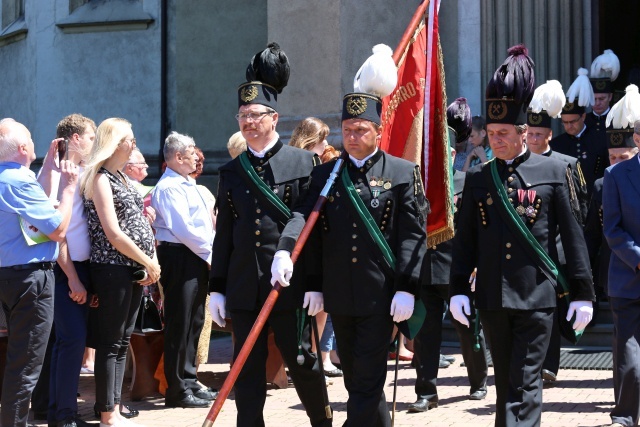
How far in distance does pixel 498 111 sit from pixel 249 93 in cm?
138

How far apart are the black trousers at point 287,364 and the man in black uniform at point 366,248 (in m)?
0.22

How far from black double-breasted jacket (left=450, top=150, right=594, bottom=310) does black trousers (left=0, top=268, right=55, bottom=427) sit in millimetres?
2424

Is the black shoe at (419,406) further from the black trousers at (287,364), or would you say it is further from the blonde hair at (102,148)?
the blonde hair at (102,148)

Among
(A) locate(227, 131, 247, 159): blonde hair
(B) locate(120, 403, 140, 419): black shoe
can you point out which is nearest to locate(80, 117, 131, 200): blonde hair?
(B) locate(120, 403, 140, 419): black shoe

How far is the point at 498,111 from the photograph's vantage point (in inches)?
258

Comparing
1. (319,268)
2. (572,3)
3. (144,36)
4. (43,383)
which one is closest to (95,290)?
(43,383)

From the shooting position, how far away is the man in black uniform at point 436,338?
27.7ft

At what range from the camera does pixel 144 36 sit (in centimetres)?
1716

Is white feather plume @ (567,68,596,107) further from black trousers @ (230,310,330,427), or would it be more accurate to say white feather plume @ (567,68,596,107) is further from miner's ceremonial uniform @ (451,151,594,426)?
black trousers @ (230,310,330,427)

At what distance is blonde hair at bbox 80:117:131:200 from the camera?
7.61 metres

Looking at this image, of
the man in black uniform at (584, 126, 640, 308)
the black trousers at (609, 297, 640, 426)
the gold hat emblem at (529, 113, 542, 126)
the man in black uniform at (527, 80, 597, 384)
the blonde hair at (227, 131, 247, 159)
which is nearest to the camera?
the black trousers at (609, 297, 640, 426)

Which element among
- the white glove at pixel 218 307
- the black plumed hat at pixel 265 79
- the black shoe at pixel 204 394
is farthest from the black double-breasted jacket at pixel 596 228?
the white glove at pixel 218 307

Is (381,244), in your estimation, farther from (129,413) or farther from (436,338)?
(129,413)

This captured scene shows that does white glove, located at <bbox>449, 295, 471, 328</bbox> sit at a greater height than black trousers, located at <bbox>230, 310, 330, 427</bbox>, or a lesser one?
greater
